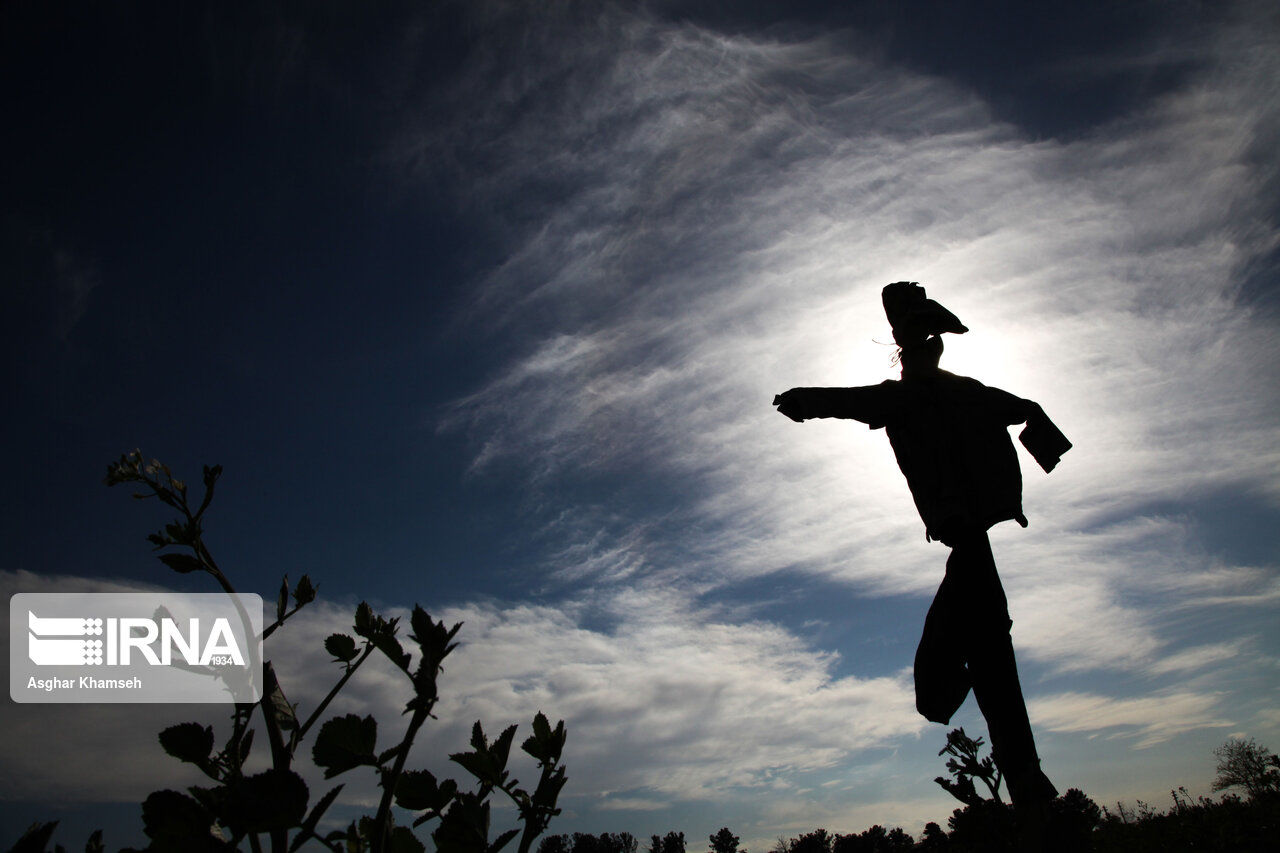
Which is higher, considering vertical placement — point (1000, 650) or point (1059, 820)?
point (1000, 650)

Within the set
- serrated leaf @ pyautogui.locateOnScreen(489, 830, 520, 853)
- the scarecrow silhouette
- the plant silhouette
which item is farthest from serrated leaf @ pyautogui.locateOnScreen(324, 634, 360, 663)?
the scarecrow silhouette

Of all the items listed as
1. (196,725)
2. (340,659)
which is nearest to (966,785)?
(340,659)

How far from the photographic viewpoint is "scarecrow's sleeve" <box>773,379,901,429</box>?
16.5 ft

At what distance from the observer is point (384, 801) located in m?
1.42

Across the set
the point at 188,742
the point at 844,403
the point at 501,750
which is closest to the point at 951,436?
the point at 844,403

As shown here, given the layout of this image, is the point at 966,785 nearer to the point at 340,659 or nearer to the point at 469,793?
the point at 469,793

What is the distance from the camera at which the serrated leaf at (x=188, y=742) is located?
1408 mm

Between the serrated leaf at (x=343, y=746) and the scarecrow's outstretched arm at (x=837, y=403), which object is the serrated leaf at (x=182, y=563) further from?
the scarecrow's outstretched arm at (x=837, y=403)

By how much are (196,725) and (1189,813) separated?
66.5ft

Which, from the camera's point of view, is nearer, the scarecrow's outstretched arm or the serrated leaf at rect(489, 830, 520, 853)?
the serrated leaf at rect(489, 830, 520, 853)

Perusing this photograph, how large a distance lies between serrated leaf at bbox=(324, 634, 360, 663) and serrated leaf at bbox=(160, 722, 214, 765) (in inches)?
11.6

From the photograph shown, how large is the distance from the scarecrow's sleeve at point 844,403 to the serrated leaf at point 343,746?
4.00 meters

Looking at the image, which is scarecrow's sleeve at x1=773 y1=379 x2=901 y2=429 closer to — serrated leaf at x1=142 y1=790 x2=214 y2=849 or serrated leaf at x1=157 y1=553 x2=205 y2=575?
serrated leaf at x1=157 y1=553 x2=205 y2=575

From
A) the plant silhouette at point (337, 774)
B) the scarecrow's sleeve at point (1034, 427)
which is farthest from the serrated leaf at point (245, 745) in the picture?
the scarecrow's sleeve at point (1034, 427)
